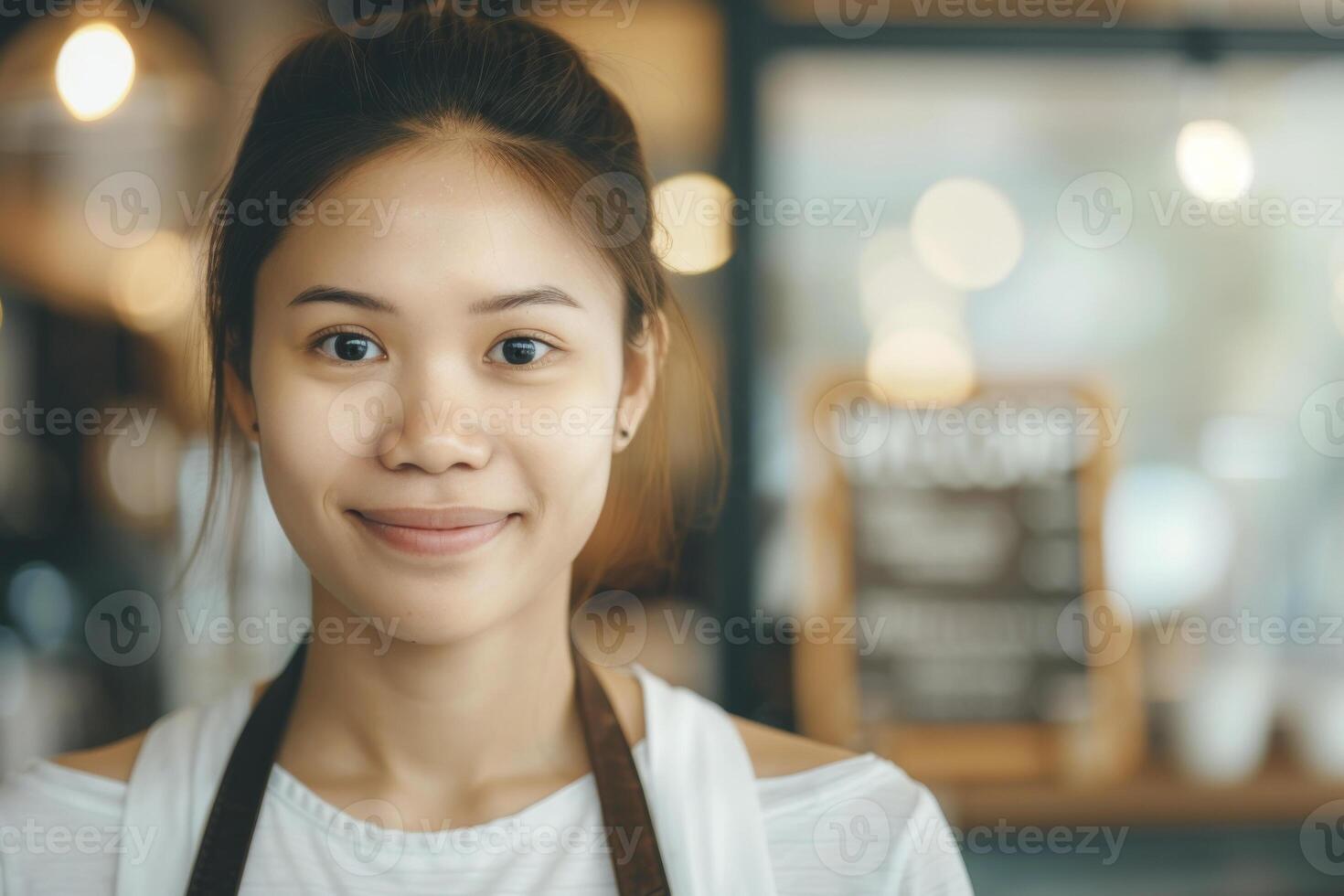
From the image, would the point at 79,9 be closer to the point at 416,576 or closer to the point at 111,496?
the point at 111,496

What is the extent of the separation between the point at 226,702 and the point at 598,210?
53cm

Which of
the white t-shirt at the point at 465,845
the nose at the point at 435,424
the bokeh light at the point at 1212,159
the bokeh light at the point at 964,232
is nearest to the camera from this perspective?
the nose at the point at 435,424

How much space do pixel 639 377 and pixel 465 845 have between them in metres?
0.40

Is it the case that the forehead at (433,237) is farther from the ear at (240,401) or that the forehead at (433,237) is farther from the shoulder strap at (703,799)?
the shoulder strap at (703,799)

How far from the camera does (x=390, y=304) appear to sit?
2.81 feet

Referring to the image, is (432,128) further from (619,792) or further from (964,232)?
(964,232)

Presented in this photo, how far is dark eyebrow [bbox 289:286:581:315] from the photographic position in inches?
33.8

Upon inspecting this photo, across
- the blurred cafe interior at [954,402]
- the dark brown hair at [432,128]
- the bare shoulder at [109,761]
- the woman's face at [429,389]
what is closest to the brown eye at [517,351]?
the woman's face at [429,389]

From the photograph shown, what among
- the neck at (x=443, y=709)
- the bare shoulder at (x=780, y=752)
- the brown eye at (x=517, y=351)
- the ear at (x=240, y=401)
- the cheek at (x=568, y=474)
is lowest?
the bare shoulder at (x=780, y=752)

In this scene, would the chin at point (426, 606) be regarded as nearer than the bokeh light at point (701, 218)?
Yes

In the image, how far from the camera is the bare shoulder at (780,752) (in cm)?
105

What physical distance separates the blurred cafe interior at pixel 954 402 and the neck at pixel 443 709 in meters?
1.28

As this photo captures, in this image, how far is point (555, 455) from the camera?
90 centimetres

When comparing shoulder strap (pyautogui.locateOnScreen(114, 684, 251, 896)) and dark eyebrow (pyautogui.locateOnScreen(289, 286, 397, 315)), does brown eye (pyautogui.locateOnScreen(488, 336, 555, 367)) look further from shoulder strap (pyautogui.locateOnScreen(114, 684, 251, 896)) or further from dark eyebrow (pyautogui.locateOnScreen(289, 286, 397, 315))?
shoulder strap (pyautogui.locateOnScreen(114, 684, 251, 896))
